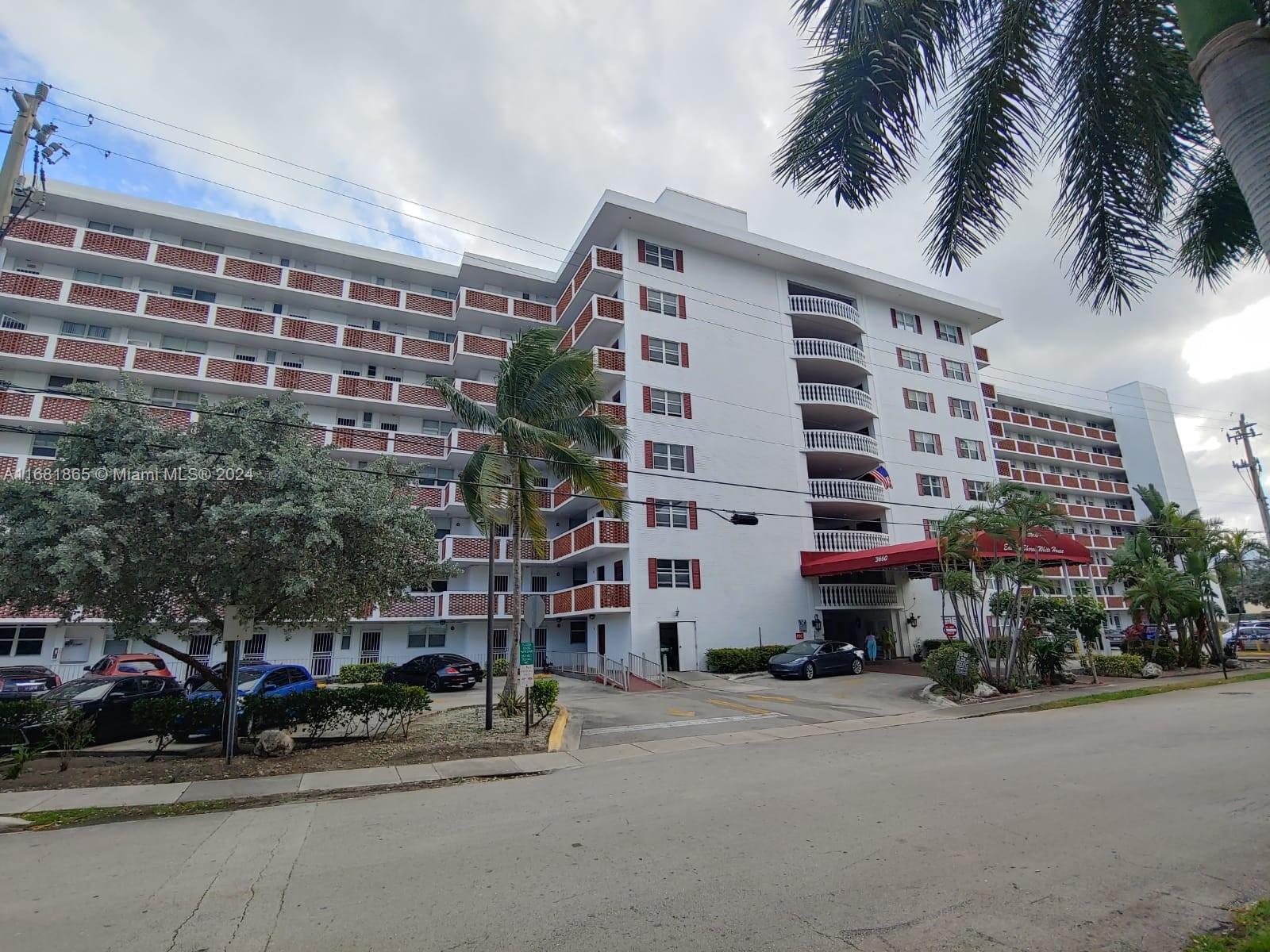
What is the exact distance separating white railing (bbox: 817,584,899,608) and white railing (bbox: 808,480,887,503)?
3.98 metres

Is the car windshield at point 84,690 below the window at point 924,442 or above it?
below

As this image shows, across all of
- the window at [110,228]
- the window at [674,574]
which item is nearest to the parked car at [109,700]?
the window at [674,574]

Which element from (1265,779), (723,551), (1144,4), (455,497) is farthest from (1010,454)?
(1144,4)

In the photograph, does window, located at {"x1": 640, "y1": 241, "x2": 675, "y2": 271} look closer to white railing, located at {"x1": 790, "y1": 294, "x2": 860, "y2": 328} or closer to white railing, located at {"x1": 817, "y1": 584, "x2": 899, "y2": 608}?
white railing, located at {"x1": 790, "y1": 294, "x2": 860, "y2": 328}

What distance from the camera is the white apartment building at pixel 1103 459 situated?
48.7 meters

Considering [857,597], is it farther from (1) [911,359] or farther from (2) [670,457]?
(1) [911,359]

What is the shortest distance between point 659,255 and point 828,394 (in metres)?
10.6

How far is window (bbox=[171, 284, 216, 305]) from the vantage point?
31.3m

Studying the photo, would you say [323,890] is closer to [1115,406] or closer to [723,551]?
[723,551]

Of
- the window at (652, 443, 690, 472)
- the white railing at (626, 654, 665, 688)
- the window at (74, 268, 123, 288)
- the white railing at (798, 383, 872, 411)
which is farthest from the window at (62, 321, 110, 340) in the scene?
the white railing at (798, 383, 872, 411)

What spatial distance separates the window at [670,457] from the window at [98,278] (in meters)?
26.2

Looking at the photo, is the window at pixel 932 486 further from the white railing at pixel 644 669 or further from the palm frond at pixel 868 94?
the palm frond at pixel 868 94

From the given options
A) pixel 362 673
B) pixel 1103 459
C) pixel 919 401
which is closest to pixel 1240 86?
pixel 362 673

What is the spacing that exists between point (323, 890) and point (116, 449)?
910cm
